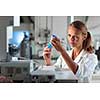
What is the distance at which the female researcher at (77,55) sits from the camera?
6.75 feet

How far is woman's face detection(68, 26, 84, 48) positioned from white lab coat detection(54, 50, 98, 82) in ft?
0.21

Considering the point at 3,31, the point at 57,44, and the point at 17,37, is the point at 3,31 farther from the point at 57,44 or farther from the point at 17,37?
the point at 57,44

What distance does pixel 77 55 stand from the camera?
2072 millimetres

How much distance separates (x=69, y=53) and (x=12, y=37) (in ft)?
1.24

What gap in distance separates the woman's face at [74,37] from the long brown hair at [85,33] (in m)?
0.02

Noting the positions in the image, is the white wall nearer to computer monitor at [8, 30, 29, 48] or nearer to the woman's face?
computer monitor at [8, 30, 29, 48]

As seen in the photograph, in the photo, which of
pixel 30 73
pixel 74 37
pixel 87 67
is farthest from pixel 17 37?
pixel 87 67

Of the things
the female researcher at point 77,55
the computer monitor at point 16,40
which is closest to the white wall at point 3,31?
the computer monitor at point 16,40

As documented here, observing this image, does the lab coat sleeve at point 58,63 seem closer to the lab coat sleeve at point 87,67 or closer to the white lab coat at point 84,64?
the white lab coat at point 84,64

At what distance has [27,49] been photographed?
2.05 metres
